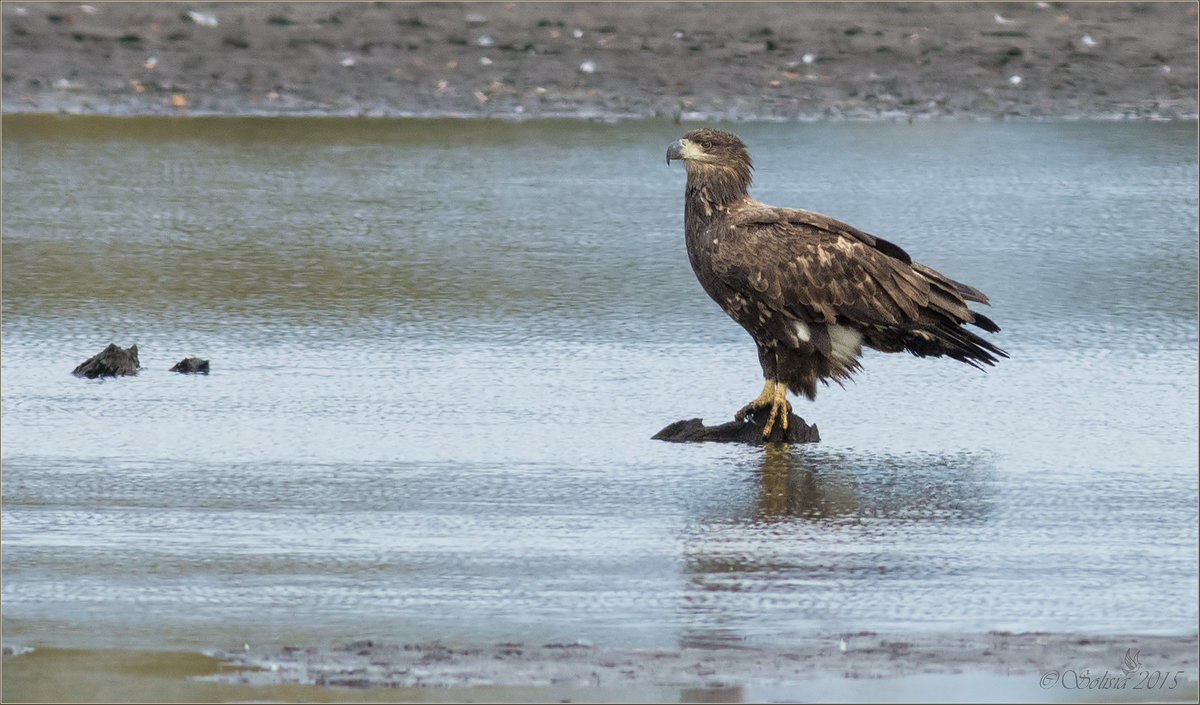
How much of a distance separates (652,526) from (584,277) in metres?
3.93

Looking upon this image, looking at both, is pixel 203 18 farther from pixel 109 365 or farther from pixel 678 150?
pixel 678 150

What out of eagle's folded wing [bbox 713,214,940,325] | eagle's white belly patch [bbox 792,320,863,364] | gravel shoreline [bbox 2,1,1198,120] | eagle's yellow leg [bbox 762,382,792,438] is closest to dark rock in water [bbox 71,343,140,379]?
eagle's folded wing [bbox 713,214,940,325]

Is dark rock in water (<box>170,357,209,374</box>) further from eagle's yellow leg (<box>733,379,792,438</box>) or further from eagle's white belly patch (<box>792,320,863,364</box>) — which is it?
eagle's white belly patch (<box>792,320,863,364</box>)

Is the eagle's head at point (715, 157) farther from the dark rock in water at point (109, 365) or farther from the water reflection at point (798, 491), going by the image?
the dark rock in water at point (109, 365)

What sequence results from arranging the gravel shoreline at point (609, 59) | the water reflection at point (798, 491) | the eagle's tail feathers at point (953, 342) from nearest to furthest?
the water reflection at point (798, 491), the eagle's tail feathers at point (953, 342), the gravel shoreline at point (609, 59)

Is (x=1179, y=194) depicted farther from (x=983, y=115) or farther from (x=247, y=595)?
(x=247, y=595)

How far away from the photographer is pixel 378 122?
13.8 metres

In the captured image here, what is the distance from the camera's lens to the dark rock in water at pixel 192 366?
769 centimetres

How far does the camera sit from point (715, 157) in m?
7.12

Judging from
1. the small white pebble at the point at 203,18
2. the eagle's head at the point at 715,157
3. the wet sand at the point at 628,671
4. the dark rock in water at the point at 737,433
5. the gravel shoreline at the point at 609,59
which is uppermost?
the small white pebble at the point at 203,18

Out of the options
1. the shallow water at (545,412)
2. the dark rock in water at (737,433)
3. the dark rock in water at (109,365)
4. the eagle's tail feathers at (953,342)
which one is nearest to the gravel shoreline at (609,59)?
the shallow water at (545,412)

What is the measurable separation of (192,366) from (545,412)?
160 centimetres

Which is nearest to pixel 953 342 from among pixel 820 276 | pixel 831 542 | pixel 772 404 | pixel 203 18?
pixel 820 276

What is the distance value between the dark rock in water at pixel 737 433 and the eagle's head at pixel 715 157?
3.08ft
